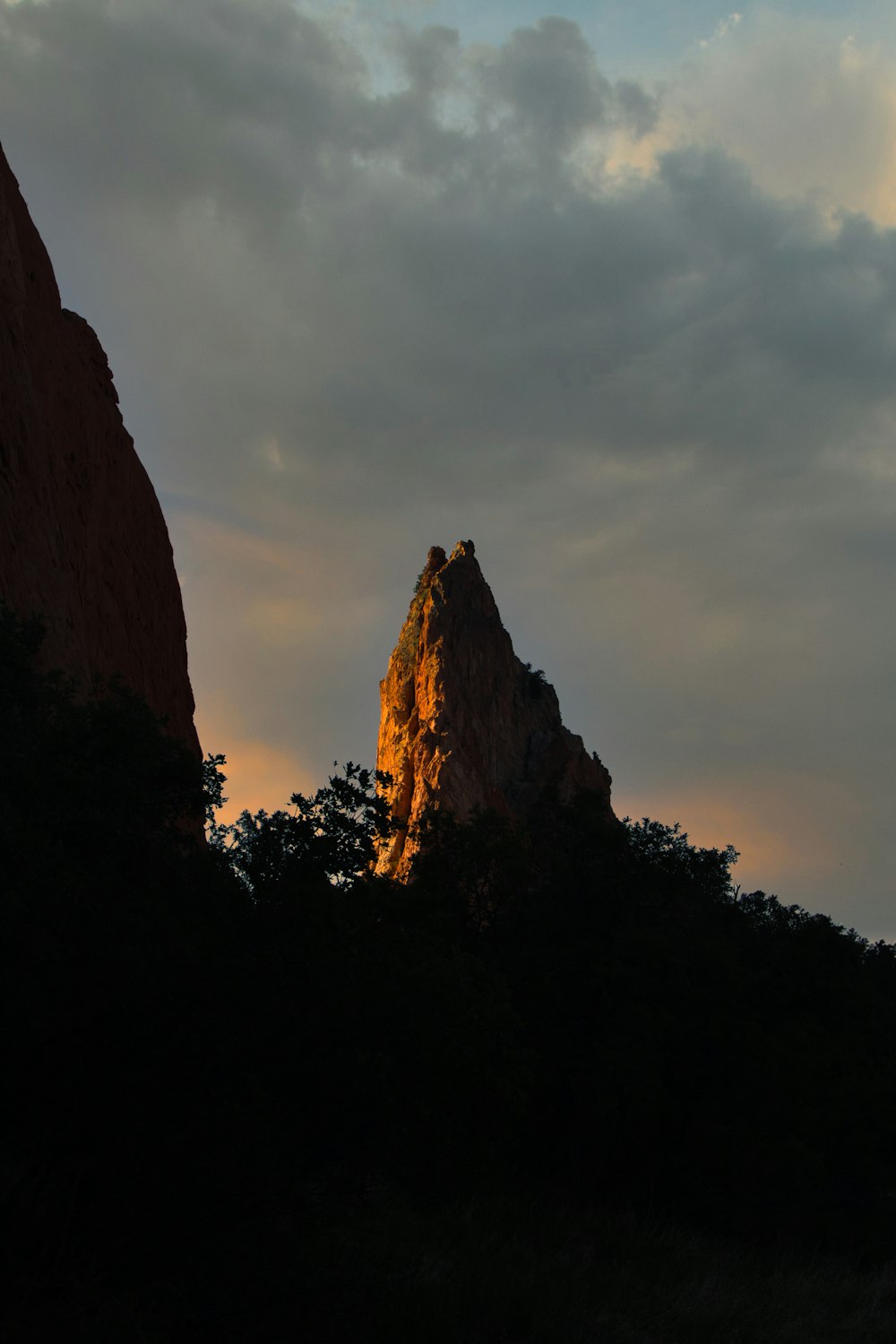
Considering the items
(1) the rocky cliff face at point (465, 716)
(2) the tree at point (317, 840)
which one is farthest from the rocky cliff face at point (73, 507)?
(1) the rocky cliff face at point (465, 716)

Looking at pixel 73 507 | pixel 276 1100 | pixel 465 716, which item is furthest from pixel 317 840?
pixel 465 716

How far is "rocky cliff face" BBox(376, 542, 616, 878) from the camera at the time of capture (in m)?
76.2

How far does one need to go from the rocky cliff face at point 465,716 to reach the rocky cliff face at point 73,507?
120ft

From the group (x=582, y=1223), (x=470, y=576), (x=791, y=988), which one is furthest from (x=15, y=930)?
(x=470, y=576)

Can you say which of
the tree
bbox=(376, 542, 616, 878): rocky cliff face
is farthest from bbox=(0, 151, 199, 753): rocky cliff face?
bbox=(376, 542, 616, 878): rocky cliff face

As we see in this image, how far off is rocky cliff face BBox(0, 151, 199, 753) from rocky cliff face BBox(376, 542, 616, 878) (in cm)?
3665

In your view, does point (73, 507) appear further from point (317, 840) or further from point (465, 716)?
point (465, 716)

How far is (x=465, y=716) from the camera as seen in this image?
79062 mm

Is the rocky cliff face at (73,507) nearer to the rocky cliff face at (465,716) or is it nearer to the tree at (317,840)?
the tree at (317,840)

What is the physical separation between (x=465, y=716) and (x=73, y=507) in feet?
158

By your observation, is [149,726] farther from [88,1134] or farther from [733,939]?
[733,939]

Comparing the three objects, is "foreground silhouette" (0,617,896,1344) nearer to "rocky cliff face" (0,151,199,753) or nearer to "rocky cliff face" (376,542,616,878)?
"rocky cliff face" (0,151,199,753)

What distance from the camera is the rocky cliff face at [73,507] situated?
85.4ft

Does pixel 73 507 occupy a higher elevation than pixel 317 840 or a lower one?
higher
